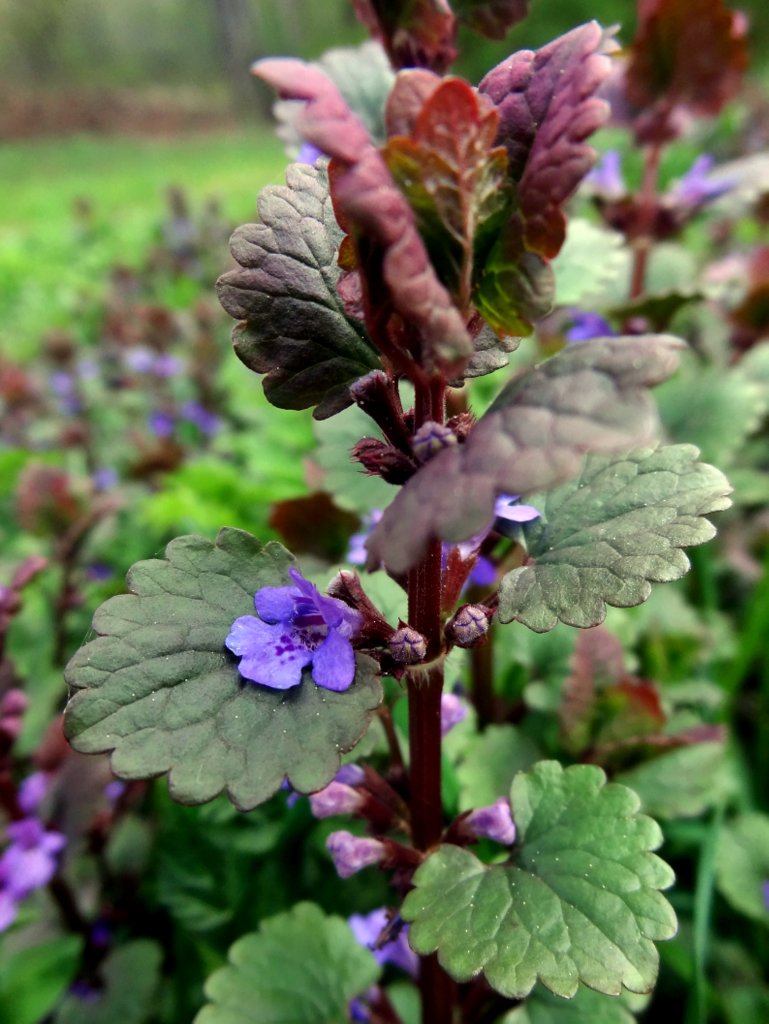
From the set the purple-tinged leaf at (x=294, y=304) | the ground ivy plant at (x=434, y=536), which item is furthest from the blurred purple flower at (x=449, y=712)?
the purple-tinged leaf at (x=294, y=304)

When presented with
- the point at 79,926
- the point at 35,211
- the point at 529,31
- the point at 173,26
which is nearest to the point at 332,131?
the point at 79,926

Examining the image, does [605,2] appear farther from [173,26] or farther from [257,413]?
[173,26]

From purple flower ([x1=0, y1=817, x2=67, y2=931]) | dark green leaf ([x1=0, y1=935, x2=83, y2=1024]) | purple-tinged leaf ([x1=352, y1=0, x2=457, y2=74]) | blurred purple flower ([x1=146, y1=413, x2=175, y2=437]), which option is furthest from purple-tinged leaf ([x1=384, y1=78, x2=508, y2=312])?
blurred purple flower ([x1=146, y1=413, x2=175, y2=437])

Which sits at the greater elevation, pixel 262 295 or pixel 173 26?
pixel 173 26

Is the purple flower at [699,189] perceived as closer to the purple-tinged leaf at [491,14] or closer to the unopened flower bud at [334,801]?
the purple-tinged leaf at [491,14]

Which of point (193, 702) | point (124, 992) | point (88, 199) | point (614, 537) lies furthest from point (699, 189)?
point (88, 199)

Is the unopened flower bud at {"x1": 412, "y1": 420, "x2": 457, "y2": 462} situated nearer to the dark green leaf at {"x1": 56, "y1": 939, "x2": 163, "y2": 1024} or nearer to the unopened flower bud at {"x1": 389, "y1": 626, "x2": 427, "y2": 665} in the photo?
the unopened flower bud at {"x1": 389, "y1": 626, "x2": 427, "y2": 665}

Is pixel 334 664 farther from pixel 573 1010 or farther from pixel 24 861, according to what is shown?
pixel 24 861
